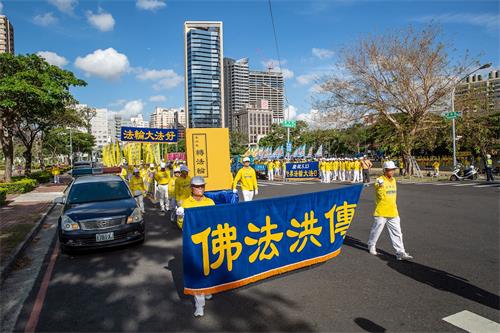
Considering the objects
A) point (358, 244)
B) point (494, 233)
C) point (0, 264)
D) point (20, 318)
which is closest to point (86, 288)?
point (20, 318)

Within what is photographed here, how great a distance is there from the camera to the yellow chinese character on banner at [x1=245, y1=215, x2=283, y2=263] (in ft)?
14.9

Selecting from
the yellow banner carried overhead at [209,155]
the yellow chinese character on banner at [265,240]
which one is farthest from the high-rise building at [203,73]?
the yellow chinese character on banner at [265,240]

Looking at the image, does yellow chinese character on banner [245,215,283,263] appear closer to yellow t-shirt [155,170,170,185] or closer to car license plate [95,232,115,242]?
car license plate [95,232,115,242]

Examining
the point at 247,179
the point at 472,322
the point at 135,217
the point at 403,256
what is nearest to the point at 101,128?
the point at 247,179

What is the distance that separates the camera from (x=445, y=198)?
13.5 m

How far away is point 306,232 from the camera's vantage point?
515 cm

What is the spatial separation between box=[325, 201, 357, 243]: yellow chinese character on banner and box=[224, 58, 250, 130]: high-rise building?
A: 15309 cm

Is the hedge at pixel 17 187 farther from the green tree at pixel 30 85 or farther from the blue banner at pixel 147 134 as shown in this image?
the blue banner at pixel 147 134

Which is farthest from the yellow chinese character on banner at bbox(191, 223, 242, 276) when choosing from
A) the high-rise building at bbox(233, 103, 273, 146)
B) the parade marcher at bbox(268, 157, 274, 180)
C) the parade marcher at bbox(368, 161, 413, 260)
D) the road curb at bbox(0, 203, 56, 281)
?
the high-rise building at bbox(233, 103, 273, 146)

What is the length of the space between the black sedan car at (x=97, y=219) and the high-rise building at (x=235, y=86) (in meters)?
151

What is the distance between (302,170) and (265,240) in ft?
75.6

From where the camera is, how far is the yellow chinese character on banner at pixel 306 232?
500 cm

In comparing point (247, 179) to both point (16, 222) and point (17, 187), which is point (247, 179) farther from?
point (17, 187)

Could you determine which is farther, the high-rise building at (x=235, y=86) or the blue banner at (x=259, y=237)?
the high-rise building at (x=235, y=86)
